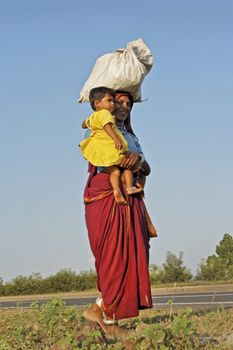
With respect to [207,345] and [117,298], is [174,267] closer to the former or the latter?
[117,298]

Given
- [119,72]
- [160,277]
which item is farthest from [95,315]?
[160,277]

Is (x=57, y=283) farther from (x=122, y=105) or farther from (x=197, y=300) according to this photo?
(x=122, y=105)

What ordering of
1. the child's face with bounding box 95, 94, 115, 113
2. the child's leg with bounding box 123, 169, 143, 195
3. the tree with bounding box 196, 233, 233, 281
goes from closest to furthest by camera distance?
the child's leg with bounding box 123, 169, 143, 195
the child's face with bounding box 95, 94, 115, 113
the tree with bounding box 196, 233, 233, 281

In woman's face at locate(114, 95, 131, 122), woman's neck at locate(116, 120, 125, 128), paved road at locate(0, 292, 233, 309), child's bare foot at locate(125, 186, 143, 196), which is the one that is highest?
woman's face at locate(114, 95, 131, 122)

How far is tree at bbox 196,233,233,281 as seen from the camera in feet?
62.4

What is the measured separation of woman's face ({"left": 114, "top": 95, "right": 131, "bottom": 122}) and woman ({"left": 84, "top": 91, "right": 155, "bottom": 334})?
0.22 meters

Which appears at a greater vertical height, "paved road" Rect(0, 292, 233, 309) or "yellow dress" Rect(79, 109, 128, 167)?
"yellow dress" Rect(79, 109, 128, 167)

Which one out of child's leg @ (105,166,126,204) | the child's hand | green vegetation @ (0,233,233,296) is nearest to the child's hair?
the child's hand

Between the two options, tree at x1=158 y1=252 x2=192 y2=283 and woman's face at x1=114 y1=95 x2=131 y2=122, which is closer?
woman's face at x1=114 y1=95 x2=131 y2=122

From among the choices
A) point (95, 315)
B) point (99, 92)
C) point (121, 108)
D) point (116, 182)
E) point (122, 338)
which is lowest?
point (122, 338)

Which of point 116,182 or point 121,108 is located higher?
point 121,108

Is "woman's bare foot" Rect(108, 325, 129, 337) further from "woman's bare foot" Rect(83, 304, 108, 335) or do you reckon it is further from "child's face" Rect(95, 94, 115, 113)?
"child's face" Rect(95, 94, 115, 113)

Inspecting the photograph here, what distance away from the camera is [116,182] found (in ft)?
21.3

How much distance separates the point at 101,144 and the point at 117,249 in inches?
34.3
